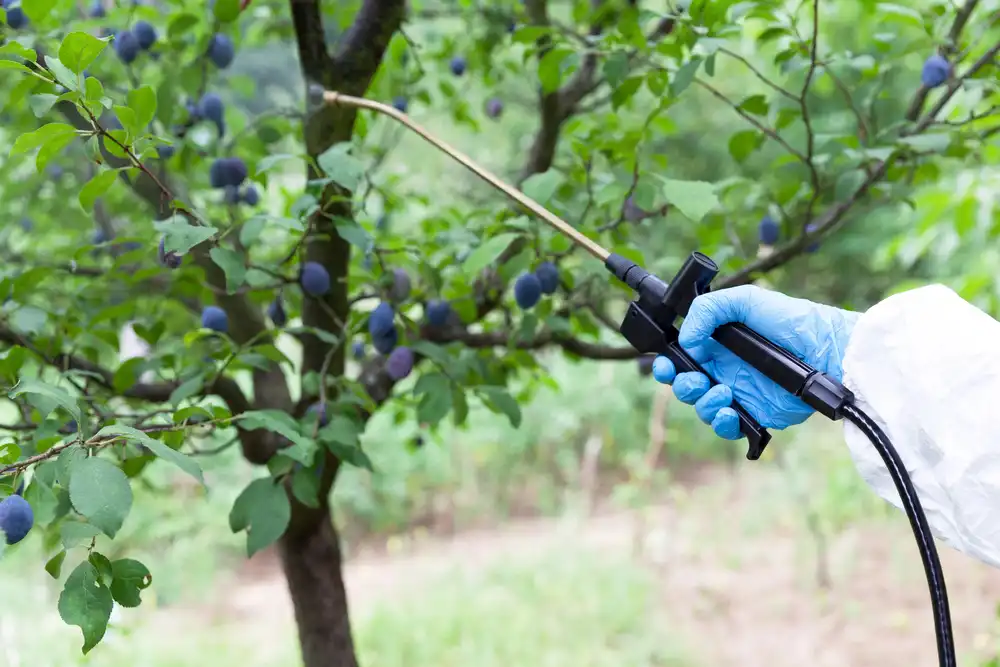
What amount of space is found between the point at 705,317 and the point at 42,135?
2.35ft

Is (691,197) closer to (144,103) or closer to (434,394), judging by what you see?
(434,394)

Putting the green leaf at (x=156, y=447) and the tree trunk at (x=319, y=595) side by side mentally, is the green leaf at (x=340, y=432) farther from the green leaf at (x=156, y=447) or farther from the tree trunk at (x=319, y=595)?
the tree trunk at (x=319, y=595)

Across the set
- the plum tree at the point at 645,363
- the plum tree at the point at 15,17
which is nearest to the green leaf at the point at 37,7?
the plum tree at the point at 15,17

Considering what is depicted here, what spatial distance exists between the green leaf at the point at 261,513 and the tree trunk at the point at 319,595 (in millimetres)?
584

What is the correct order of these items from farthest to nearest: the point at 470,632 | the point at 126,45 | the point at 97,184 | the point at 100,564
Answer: the point at 470,632, the point at 126,45, the point at 97,184, the point at 100,564

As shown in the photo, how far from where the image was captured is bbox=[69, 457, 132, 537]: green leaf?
675 mm

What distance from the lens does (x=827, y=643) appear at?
130 inches

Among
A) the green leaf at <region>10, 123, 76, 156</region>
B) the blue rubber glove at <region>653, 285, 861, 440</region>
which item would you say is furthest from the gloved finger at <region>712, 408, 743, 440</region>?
the green leaf at <region>10, 123, 76, 156</region>

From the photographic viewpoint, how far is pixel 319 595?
1684mm

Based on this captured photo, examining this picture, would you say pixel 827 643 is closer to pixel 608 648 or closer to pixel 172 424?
pixel 608 648

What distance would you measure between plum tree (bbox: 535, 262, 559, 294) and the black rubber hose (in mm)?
641

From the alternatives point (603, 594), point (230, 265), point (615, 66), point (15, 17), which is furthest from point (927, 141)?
point (603, 594)

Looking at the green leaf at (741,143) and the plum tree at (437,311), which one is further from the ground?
the green leaf at (741,143)

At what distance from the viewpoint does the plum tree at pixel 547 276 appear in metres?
1.37
